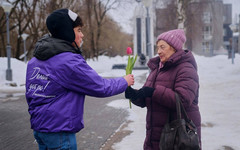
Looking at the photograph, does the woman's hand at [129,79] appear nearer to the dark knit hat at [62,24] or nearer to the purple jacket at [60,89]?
the purple jacket at [60,89]

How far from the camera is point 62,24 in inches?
80.2

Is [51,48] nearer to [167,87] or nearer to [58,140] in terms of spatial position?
[58,140]

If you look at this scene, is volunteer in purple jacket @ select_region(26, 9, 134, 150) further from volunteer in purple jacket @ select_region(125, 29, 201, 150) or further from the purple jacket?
volunteer in purple jacket @ select_region(125, 29, 201, 150)

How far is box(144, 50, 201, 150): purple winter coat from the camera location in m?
2.23

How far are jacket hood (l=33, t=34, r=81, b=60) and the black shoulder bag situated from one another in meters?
0.96

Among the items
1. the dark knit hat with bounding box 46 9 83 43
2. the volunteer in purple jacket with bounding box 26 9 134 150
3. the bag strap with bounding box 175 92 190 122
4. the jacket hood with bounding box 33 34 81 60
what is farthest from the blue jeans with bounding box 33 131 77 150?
the bag strap with bounding box 175 92 190 122

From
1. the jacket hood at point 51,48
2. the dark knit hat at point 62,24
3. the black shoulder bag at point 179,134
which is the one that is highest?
the dark knit hat at point 62,24

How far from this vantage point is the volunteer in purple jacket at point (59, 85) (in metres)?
1.95

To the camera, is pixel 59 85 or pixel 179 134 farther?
pixel 179 134

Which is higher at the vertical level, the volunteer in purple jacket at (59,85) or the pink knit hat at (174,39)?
the pink knit hat at (174,39)

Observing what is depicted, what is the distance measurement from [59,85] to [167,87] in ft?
3.12


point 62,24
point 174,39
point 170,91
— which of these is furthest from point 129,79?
point 62,24

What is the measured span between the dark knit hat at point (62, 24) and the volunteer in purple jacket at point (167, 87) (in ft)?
2.39

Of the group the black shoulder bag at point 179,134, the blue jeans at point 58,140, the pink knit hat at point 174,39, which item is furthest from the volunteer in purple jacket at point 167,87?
the blue jeans at point 58,140
